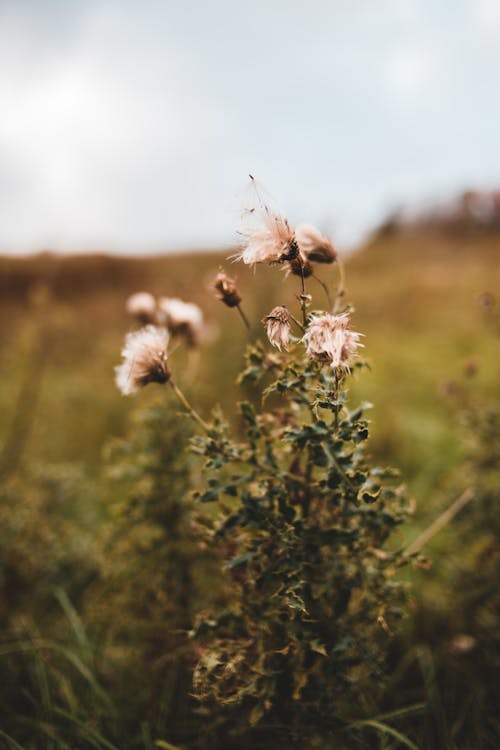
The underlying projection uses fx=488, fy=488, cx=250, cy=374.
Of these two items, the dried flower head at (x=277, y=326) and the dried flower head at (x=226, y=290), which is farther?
the dried flower head at (x=226, y=290)

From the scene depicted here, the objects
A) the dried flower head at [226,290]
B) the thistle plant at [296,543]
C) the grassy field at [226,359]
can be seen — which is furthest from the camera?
the grassy field at [226,359]

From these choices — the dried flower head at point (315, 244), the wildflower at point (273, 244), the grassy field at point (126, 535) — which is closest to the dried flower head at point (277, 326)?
the wildflower at point (273, 244)

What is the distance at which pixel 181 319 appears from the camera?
1.72 meters

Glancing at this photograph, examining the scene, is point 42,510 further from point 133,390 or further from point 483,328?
point 483,328

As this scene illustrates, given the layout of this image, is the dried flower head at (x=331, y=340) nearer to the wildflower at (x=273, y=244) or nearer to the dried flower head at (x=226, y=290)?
the wildflower at (x=273, y=244)

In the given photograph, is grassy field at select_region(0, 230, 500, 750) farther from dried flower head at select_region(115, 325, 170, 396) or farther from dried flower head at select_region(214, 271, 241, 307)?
dried flower head at select_region(115, 325, 170, 396)

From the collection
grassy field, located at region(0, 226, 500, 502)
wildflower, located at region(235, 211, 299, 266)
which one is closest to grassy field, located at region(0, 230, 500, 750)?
grassy field, located at region(0, 226, 500, 502)

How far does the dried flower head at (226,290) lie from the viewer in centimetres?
120

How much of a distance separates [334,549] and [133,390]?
0.65m

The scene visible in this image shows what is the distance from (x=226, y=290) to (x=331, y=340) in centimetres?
37

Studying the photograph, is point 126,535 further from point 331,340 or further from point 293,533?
point 331,340

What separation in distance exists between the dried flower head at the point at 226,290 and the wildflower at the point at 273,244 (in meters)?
0.15

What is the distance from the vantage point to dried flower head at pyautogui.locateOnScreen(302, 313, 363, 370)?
94cm

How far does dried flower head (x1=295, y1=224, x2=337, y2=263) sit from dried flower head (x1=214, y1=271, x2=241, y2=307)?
8.6 inches
